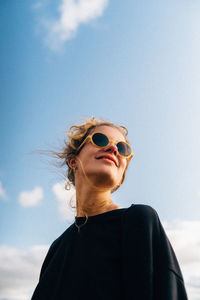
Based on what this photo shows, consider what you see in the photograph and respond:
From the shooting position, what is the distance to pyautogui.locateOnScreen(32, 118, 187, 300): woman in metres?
2.37

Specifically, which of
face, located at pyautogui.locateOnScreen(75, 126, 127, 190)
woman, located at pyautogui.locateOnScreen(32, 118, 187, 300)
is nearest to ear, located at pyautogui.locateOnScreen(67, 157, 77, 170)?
woman, located at pyautogui.locateOnScreen(32, 118, 187, 300)

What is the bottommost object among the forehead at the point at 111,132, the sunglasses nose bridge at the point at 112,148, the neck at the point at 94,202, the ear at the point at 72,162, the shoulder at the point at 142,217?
the shoulder at the point at 142,217

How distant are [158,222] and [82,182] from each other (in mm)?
1143

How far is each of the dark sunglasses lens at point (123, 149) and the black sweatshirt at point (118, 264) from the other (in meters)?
0.82

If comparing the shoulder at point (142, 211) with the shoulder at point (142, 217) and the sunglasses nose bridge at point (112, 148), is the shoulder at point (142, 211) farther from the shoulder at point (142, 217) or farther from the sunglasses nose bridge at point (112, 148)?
the sunglasses nose bridge at point (112, 148)

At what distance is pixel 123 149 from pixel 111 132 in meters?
0.33

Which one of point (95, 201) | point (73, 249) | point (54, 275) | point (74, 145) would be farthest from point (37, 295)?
point (74, 145)

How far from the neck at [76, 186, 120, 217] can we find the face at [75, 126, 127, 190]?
0.13 meters

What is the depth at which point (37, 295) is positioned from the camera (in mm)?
2998

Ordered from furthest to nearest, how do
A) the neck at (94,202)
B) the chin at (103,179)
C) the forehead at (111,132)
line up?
the forehead at (111,132) < the neck at (94,202) < the chin at (103,179)

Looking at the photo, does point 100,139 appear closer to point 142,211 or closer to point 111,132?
point 111,132

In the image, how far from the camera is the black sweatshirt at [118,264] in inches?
91.7

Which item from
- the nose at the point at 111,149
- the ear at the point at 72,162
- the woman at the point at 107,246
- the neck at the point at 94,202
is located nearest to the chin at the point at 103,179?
the woman at the point at 107,246

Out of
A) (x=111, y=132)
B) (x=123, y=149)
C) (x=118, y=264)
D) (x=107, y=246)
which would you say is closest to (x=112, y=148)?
(x=123, y=149)
